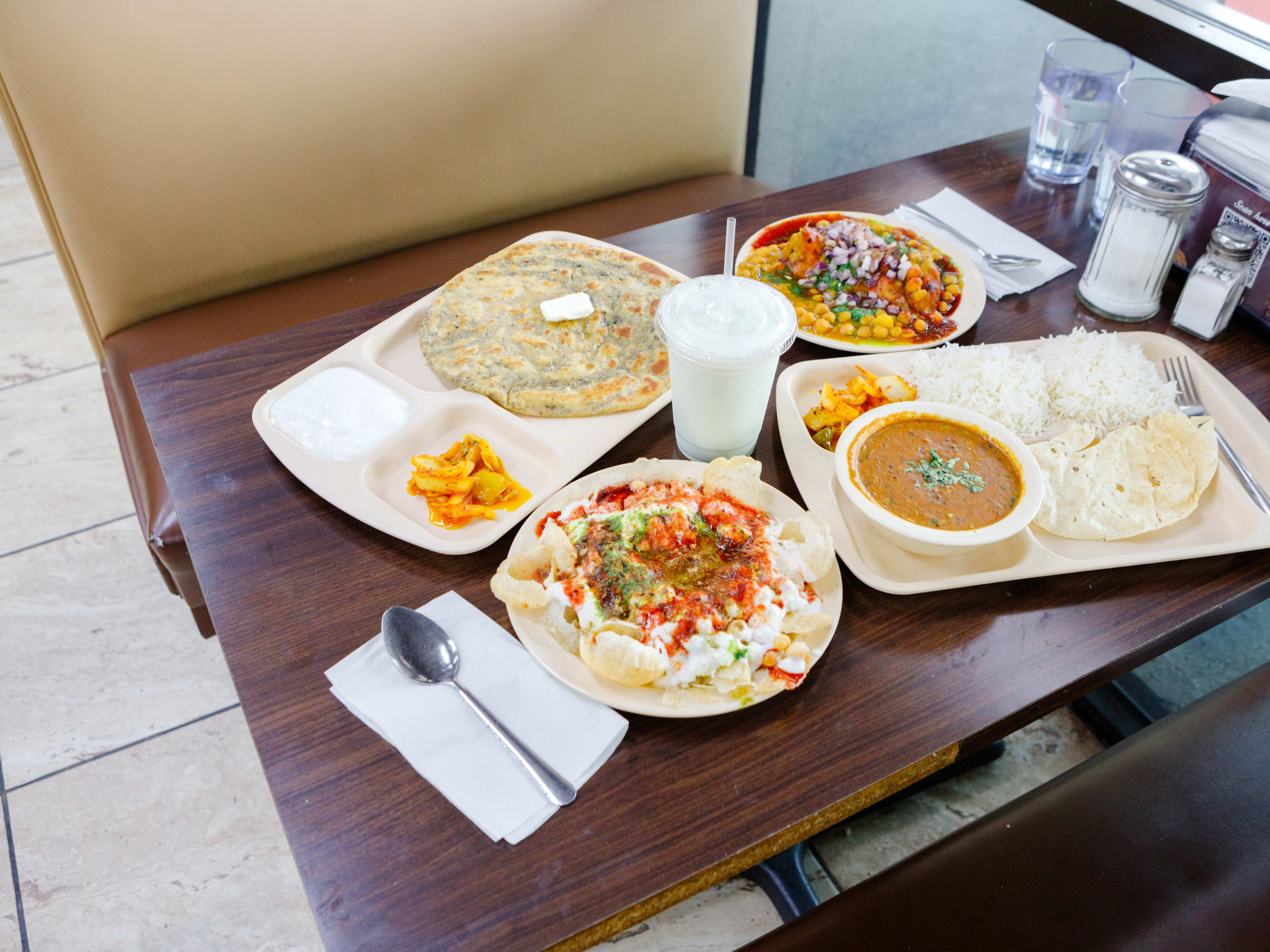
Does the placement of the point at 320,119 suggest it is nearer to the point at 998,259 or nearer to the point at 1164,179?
the point at 998,259

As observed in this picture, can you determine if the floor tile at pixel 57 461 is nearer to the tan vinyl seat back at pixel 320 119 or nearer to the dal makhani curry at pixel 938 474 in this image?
the tan vinyl seat back at pixel 320 119

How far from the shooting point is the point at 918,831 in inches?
77.3

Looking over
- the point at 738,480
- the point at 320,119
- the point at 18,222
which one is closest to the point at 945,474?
the point at 738,480

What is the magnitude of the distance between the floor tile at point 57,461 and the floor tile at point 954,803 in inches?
88.9

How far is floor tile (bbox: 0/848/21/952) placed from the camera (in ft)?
5.88

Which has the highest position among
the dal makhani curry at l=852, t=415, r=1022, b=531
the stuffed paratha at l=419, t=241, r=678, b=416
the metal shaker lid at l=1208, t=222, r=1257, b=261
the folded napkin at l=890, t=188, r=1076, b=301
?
the metal shaker lid at l=1208, t=222, r=1257, b=261

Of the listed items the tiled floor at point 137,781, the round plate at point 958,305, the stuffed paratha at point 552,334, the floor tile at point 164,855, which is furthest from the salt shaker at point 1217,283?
the floor tile at point 164,855

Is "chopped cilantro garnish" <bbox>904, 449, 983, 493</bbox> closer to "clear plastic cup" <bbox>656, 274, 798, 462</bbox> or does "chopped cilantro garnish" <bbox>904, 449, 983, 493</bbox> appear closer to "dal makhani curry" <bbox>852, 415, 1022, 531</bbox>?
"dal makhani curry" <bbox>852, 415, 1022, 531</bbox>

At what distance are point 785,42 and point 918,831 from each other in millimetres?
2750

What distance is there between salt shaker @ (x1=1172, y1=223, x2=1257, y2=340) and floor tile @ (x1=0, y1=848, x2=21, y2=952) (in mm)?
2626

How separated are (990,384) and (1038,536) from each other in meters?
0.28

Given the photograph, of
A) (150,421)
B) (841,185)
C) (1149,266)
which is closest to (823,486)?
(1149,266)

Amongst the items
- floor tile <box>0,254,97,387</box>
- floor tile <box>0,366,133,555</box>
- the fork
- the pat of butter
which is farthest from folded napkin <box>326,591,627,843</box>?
floor tile <box>0,254,97,387</box>

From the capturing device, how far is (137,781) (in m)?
2.05
